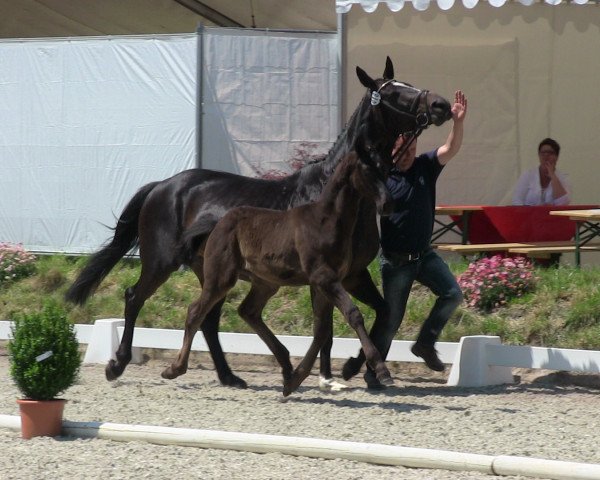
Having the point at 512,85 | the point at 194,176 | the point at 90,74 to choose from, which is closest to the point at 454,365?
the point at 194,176

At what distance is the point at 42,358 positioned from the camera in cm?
712

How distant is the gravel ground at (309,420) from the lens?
6.35m

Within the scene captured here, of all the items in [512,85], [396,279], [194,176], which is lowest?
[396,279]

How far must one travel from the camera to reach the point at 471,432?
7.14 m

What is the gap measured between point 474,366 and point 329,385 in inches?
47.5

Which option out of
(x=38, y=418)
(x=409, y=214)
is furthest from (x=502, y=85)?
(x=38, y=418)

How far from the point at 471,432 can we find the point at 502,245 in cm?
452

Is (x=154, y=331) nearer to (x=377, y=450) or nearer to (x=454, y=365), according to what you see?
(x=454, y=365)

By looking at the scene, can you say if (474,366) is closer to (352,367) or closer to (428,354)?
(428,354)

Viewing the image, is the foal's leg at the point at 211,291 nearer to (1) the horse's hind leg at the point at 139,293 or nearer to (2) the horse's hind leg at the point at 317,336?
(2) the horse's hind leg at the point at 317,336

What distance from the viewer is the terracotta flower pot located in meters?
7.14

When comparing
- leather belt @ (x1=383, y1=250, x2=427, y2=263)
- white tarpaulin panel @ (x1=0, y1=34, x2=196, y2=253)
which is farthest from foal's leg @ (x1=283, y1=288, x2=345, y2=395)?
white tarpaulin panel @ (x1=0, y1=34, x2=196, y2=253)

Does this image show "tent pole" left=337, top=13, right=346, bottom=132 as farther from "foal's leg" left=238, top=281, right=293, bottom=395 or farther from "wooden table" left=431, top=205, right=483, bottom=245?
"foal's leg" left=238, top=281, right=293, bottom=395

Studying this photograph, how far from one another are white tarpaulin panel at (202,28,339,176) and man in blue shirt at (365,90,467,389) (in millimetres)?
3968
